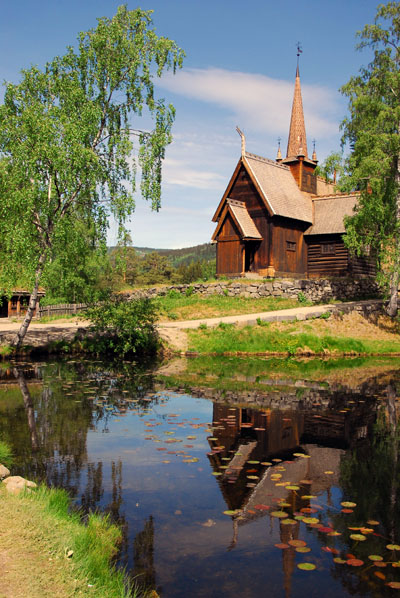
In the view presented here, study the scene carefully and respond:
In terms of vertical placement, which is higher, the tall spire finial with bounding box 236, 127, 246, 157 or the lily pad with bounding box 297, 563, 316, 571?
the tall spire finial with bounding box 236, 127, 246, 157

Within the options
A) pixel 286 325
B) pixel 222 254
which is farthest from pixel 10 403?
pixel 222 254

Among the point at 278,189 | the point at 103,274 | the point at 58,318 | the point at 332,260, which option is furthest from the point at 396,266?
the point at 103,274

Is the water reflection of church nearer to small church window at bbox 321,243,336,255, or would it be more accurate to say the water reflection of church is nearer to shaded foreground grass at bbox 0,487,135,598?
shaded foreground grass at bbox 0,487,135,598

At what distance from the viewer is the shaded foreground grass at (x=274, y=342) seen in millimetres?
22375

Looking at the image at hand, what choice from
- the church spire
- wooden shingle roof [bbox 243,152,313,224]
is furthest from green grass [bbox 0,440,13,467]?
the church spire

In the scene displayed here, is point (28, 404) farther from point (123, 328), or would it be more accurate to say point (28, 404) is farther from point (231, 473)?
point (123, 328)

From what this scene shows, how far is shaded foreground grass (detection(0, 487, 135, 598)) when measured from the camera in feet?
13.3

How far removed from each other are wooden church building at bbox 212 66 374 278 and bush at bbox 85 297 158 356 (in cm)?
1454

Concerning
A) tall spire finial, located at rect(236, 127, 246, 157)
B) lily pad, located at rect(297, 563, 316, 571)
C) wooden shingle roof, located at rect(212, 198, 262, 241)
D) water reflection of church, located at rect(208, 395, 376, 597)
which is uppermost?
tall spire finial, located at rect(236, 127, 246, 157)

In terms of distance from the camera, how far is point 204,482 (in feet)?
23.6

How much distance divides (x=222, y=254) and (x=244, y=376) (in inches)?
815

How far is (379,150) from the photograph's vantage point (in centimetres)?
2398

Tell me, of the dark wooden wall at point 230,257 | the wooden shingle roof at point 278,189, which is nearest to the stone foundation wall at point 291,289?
the dark wooden wall at point 230,257

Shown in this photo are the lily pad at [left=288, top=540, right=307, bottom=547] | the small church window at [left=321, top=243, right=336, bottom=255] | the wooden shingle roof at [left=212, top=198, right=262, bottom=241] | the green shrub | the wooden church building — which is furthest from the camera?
the small church window at [left=321, top=243, right=336, bottom=255]
